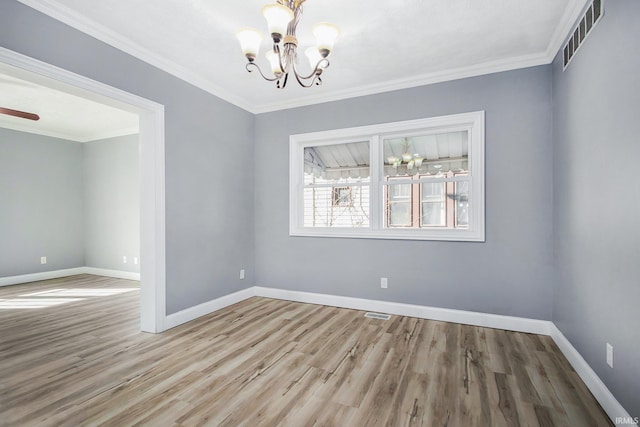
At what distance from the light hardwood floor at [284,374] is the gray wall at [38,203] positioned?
268cm

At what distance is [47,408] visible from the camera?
186 cm

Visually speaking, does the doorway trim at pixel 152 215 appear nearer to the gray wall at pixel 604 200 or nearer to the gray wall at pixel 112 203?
the gray wall at pixel 112 203

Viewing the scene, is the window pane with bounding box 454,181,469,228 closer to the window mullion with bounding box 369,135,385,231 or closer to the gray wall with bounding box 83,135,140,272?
the window mullion with bounding box 369,135,385,231

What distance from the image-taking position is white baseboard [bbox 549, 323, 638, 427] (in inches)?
67.3

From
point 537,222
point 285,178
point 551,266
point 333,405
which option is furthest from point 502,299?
point 285,178

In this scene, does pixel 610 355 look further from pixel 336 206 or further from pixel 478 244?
pixel 336 206

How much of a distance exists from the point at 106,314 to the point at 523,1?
17.0 feet

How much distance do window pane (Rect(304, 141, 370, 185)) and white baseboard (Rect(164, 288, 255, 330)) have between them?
1.80 meters

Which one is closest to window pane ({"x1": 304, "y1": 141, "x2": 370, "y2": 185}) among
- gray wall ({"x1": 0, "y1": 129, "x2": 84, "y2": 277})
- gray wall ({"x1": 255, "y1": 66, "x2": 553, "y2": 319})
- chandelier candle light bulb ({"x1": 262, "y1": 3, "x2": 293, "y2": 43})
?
gray wall ({"x1": 255, "y1": 66, "x2": 553, "y2": 319})

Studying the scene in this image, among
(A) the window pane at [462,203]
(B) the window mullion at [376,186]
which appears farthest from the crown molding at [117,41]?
(A) the window pane at [462,203]

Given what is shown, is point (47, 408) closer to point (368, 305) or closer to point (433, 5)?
point (368, 305)

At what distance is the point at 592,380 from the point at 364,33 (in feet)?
10.2

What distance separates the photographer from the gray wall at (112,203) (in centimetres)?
573

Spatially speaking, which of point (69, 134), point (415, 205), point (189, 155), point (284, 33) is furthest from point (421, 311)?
point (69, 134)
